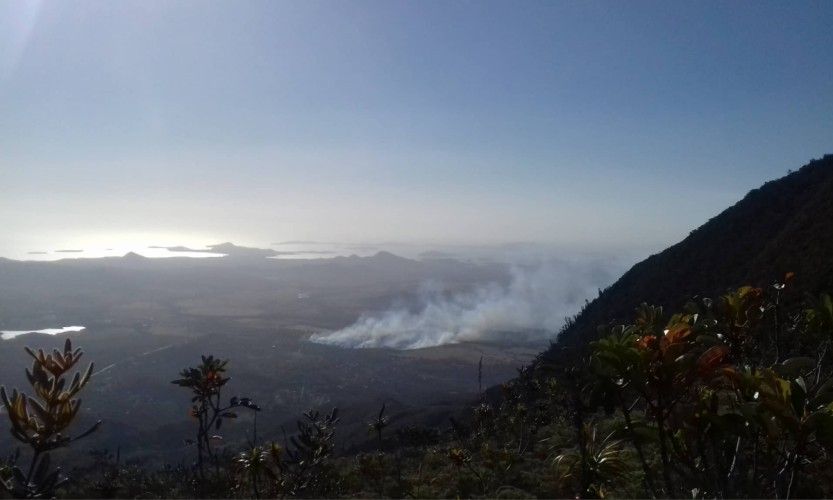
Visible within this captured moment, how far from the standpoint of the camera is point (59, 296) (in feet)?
316

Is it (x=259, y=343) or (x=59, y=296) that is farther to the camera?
(x=59, y=296)

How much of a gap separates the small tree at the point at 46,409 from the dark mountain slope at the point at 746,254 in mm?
23326

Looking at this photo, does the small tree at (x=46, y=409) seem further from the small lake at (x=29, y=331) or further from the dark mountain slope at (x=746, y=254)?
the small lake at (x=29, y=331)

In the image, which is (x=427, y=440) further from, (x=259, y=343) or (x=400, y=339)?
(x=400, y=339)

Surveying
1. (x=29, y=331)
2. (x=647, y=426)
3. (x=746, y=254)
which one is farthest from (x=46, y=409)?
(x=29, y=331)

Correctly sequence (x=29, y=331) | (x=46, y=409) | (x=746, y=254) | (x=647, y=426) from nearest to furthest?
(x=46, y=409)
(x=647, y=426)
(x=746, y=254)
(x=29, y=331)

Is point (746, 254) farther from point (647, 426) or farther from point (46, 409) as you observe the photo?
point (46, 409)

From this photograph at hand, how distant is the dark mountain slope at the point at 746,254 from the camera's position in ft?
80.3

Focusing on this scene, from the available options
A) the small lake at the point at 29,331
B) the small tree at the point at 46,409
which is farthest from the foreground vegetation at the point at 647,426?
the small lake at the point at 29,331

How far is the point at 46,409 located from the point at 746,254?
35928mm

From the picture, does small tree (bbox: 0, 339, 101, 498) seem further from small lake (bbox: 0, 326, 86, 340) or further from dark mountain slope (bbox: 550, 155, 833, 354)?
small lake (bbox: 0, 326, 86, 340)

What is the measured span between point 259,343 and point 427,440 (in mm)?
63539

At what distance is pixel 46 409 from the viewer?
2.43 metres

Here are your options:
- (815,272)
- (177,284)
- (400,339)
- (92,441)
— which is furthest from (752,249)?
(177,284)
